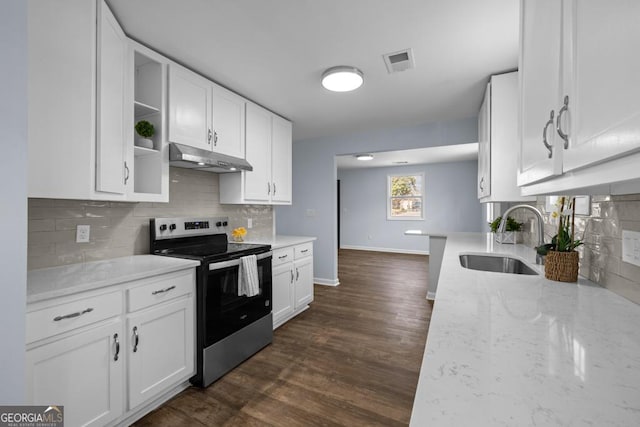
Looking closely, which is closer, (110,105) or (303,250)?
(110,105)

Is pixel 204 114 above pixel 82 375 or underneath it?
above

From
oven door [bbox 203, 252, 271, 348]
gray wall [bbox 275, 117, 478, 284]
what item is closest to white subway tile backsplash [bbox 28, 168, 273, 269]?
oven door [bbox 203, 252, 271, 348]

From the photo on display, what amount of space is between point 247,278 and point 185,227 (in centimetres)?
77

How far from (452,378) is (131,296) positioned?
1.63 metres

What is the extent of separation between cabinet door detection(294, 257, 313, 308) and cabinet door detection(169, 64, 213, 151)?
160 centimetres

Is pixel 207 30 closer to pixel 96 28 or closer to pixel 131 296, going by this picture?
pixel 96 28

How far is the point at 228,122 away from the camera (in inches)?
107

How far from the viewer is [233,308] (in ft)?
7.20

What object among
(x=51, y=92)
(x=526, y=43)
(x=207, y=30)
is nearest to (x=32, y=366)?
(x=51, y=92)

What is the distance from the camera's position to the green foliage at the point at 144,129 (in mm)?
2053

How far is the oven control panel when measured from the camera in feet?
7.46

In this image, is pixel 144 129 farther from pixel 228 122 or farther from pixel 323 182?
pixel 323 182

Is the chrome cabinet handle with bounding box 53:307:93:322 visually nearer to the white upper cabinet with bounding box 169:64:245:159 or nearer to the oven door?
the oven door

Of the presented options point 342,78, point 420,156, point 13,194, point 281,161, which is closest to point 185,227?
point 281,161
